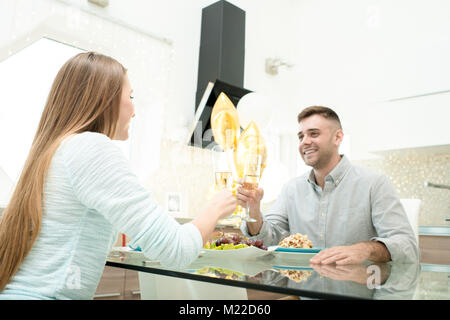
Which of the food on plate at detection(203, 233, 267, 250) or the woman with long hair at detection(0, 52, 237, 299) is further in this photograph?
the food on plate at detection(203, 233, 267, 250)

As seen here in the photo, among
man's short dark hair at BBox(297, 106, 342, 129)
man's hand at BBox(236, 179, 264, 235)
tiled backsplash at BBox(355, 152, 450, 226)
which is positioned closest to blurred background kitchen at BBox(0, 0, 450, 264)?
tiled backsplash at BBox(355, 152, 450, 226)

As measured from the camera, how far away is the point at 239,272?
0.76 meters

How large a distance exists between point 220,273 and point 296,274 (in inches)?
5.8

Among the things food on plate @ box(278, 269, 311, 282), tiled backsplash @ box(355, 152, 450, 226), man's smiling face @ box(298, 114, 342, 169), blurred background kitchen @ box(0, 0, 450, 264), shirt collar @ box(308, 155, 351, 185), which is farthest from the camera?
tiled backsplash @ box(355, 152, 450, 226)

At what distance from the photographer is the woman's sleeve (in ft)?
2.34

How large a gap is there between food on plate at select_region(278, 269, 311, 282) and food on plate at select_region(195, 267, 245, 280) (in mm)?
90

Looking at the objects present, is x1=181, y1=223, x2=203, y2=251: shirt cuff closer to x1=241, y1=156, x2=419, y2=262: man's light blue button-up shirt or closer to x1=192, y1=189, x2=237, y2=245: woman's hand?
x1=192, y1=189, x2=237, y2=245: woman's hand

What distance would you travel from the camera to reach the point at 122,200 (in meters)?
0.71

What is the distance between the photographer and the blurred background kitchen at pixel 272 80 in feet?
7.34

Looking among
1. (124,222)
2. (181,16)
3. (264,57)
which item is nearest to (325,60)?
(264,57)

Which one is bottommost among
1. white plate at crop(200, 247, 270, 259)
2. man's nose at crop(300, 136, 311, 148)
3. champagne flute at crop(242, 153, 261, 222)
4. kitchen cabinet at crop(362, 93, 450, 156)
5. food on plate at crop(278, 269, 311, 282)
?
food on plate at crop(278, 269, 311, 282)

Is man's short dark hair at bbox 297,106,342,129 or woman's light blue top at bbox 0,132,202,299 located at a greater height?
man's short dark hair at bbox 297,106,342,129

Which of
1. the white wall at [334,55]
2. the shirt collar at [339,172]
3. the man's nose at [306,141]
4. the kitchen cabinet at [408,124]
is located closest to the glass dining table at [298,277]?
the shirt collar at [339,172]

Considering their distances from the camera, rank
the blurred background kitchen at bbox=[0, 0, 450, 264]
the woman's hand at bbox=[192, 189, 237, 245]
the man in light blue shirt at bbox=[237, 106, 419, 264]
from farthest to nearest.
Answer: the blurred background kitchen at bbox=[0, 0, 450, 264], the man in light blue shirt at bbox=[237, 106, 419, 264], the woman's hand at bbox=[192, 189, 237, 245]
